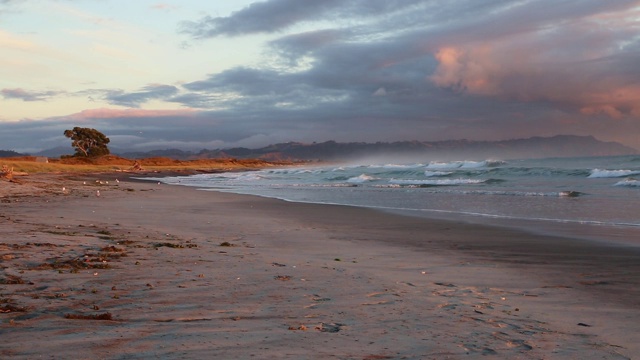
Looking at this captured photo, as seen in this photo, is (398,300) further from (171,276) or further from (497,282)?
(171,276)

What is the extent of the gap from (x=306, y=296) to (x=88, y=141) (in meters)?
84.2

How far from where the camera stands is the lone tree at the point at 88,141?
79625 mm

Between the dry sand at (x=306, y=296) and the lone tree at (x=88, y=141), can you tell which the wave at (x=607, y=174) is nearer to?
the dry sand at (x=306, y=296)

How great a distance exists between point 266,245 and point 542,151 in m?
186

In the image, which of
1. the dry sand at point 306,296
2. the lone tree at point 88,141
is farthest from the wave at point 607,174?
the lone tree at point 88,141

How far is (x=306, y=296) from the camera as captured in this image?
19.2ft

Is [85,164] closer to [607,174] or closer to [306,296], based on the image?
[607,174]

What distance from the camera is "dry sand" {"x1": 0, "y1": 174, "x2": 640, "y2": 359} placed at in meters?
4.19

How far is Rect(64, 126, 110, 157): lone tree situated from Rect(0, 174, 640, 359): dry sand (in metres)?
74.9

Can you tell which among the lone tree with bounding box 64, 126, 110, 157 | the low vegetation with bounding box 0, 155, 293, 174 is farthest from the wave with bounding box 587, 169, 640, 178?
the lone tree with bounding box 64, 126, 110, 157

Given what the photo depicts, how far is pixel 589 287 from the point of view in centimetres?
708

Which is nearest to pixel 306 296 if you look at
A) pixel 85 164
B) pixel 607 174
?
pixel 607 174

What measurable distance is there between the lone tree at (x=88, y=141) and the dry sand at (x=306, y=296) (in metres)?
74.9

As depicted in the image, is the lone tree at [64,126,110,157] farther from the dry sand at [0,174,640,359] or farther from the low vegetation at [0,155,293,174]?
the dry sand at [0,174,640,359]
